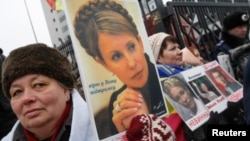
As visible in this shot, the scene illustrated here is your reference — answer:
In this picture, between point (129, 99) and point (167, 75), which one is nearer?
point (129, 99)

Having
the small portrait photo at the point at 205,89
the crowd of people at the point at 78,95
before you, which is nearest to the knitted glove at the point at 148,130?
the crowd of people at the point at 78,95

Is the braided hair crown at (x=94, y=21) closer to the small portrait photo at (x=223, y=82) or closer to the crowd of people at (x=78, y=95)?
the crowd of people at (x=78, y=95)

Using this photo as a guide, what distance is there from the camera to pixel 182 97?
191 cm

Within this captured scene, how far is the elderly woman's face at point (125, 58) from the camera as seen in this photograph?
149 cm

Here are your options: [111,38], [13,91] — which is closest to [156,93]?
[111,38]

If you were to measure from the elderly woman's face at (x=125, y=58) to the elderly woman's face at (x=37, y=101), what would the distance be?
0.82ft

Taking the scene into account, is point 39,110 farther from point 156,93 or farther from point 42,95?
point 156,93

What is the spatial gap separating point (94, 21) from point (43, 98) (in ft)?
1.24

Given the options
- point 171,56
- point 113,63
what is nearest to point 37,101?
point 113,63

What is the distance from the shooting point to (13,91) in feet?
4.89

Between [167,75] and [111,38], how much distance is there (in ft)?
1.94

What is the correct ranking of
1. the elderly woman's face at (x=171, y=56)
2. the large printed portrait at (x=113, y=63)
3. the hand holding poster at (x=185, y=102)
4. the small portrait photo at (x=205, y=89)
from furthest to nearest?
the elderly woman's face at (x=171, y=56) → the small portrait photo at (x=205, y=89) → the hand holding poster at (x=185, y=102) → the large printed portrait at (x=113, y=63)

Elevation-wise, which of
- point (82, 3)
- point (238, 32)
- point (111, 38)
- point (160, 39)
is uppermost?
point (82, 3)

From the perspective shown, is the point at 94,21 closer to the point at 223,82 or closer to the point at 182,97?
the point at 182,97
